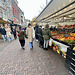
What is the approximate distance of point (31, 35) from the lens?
16.0ft

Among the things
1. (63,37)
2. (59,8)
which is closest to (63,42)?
(63,37)

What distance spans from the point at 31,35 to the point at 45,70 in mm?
2834

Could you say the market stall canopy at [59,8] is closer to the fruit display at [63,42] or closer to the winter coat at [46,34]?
the winter coat at [46,34]

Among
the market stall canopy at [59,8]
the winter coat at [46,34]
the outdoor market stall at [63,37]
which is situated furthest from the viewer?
the winter coat at [46,34]

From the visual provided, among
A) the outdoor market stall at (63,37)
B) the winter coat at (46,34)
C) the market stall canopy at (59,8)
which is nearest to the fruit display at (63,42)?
the outdoor market stall at (63,37)

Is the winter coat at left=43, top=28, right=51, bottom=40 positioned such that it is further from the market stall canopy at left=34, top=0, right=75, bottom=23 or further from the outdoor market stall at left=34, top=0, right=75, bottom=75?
the market stall canopy at left=34, top=0, right=75, bottom=23

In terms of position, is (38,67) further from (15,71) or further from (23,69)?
(15,71)

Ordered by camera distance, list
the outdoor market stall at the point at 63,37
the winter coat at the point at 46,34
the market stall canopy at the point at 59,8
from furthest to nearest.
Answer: the winter coat at the point at 46,34 → the market stall canopy at the point at 59,8 → the outdoor market stall at the point at 63,37

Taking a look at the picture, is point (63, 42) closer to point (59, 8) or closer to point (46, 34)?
point (46, 34)

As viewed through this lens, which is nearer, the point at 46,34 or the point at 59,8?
the point at 59,8

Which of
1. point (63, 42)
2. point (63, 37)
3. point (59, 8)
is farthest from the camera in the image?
point (63, 37)

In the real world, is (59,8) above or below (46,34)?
above

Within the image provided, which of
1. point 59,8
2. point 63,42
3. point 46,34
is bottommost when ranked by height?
point 63,42

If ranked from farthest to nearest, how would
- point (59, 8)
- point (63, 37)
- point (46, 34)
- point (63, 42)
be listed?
point (46, 34) → point (63, 37) → point (59, 8) → point (63, 42)
